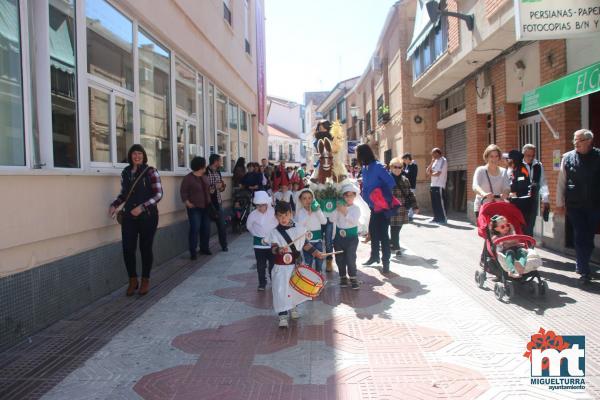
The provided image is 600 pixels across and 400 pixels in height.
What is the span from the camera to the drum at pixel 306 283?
15.6 feet

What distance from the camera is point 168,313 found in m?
5.37

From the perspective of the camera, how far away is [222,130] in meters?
13.3

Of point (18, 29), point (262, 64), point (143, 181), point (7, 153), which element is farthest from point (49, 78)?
point (262, 64)

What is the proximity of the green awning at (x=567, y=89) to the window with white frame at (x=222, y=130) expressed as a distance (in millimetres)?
7523

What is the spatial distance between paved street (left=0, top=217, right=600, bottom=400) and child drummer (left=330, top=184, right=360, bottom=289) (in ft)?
0.84

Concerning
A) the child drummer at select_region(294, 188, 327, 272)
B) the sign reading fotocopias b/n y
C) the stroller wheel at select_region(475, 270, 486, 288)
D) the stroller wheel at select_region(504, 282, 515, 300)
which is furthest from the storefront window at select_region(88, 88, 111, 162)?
the sign reading fotocopias b/n y

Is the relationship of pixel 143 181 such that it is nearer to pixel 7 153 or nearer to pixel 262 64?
pixel 7 153

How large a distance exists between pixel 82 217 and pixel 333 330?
9.85 ft

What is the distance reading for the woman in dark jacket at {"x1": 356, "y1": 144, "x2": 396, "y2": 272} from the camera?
23.3ft

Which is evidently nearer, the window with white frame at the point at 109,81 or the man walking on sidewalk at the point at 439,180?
the window with white frame at the point at 109,81

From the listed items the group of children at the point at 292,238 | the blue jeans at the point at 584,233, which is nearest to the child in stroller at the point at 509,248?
the blue jeans at the point at 584,233

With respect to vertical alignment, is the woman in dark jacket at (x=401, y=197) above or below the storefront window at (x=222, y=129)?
below

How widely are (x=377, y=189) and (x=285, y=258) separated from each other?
8.42 feet

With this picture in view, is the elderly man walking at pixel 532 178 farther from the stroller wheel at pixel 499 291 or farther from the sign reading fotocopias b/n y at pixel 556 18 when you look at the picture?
the stroller wheel at pixel 499 291
